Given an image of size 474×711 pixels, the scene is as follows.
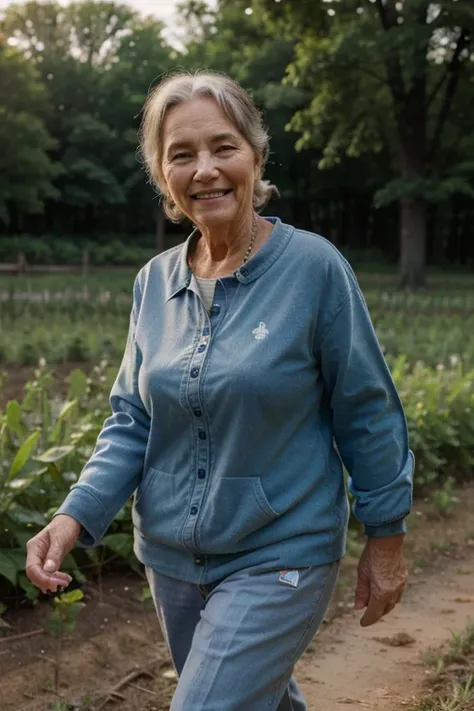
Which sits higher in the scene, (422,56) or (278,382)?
(422,56)

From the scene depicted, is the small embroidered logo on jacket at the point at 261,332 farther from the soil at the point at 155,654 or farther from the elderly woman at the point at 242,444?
the soil at the point at 155,654

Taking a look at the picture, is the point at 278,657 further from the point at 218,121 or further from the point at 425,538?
the point at 425,538

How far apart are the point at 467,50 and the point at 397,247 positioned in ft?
63.8

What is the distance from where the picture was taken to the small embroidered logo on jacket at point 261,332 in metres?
2.16

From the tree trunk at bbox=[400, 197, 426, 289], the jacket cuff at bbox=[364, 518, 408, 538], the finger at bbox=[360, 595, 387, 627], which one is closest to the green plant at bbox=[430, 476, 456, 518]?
the finger at bbox=[360, 595, 387, 627]

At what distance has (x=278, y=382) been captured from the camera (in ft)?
7.00

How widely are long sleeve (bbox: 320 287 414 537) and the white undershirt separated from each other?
0.88 feet

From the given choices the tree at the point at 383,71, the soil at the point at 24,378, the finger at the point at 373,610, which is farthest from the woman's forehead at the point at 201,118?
the tree at the point at 383,71

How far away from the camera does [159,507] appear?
7.48 feet

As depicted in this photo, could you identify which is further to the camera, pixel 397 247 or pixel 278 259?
pixel 397 247

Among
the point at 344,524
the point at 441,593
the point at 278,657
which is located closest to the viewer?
the point at 278,657

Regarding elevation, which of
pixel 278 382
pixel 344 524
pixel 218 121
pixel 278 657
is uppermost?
pixel 218 121

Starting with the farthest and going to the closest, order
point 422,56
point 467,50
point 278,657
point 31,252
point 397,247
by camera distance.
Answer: point 397,247 → point 31,252 → point 467,50 → point 422,56 → point 278,657

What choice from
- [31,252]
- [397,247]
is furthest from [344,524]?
[397,247]
